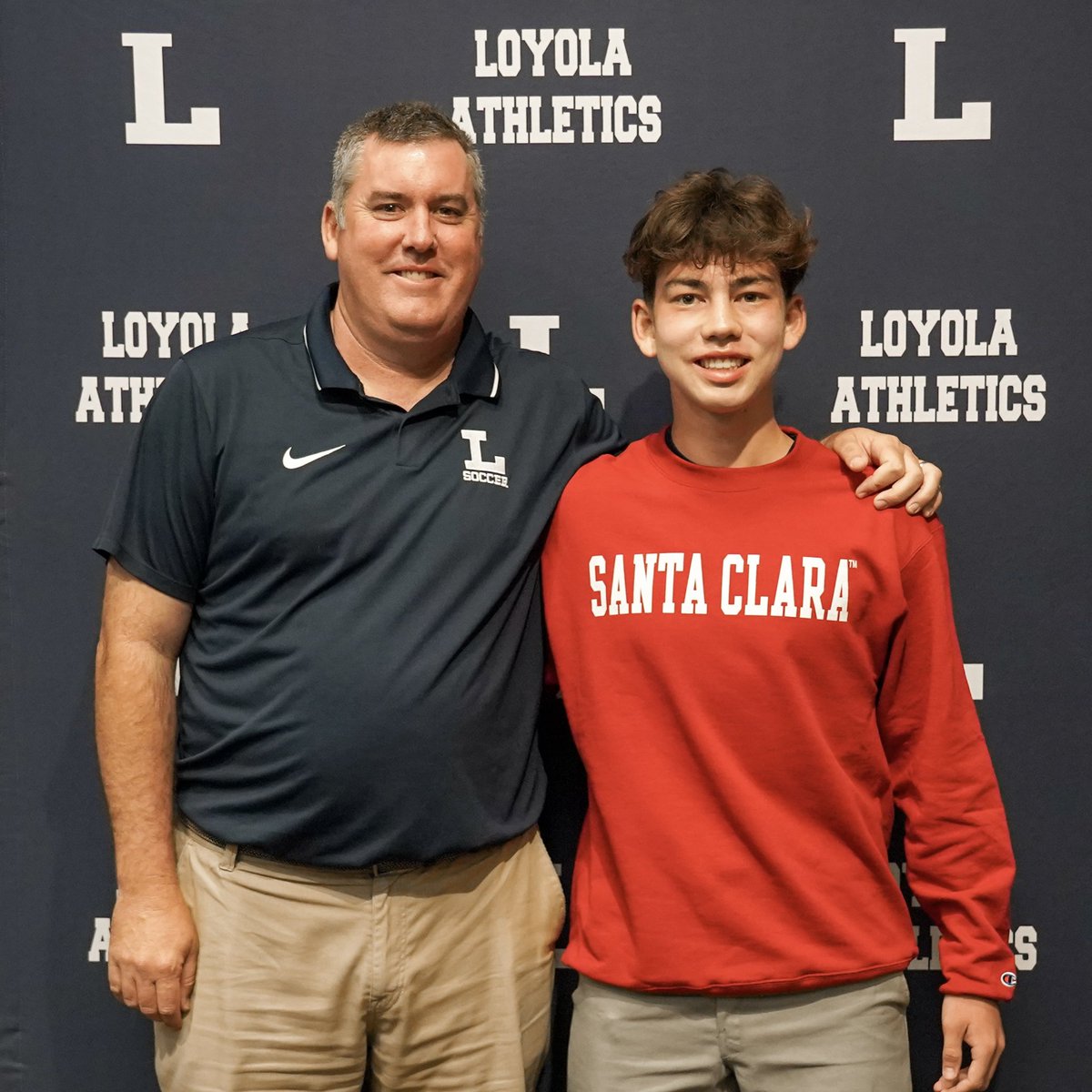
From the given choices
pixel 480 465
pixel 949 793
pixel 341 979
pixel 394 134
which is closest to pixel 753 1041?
pixel 949 793

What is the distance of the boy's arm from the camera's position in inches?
60.8

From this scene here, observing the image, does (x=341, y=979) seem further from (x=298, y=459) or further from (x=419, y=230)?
(x=419, y=230)

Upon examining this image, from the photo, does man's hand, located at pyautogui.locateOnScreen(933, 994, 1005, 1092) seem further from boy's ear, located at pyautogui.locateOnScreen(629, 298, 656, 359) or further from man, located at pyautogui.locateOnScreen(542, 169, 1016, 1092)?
boy's ear, located at pyautogui.locateOnScreen(629, 298, 656, 359)

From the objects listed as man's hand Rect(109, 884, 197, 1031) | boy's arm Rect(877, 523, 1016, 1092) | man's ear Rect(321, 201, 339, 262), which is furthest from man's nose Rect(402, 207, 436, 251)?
man's hand Rect(109, 884, 197, 1031)

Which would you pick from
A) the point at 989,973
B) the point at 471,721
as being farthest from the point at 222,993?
the point at 989,973

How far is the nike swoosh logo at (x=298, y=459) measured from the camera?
61.4 inches

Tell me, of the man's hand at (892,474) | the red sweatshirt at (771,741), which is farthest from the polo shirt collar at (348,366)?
the man's hand at (892,474)

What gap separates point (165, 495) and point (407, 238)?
1.46ft

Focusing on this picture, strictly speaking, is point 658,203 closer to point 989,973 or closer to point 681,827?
point 681,827

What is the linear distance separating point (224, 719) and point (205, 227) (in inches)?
31.0

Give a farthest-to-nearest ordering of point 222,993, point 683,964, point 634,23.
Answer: point 634,23 < point 222,993 < point 683,964

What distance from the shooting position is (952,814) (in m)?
1.56

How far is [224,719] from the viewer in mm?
1566

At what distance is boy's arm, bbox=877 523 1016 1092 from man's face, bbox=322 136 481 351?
2.25 ft
